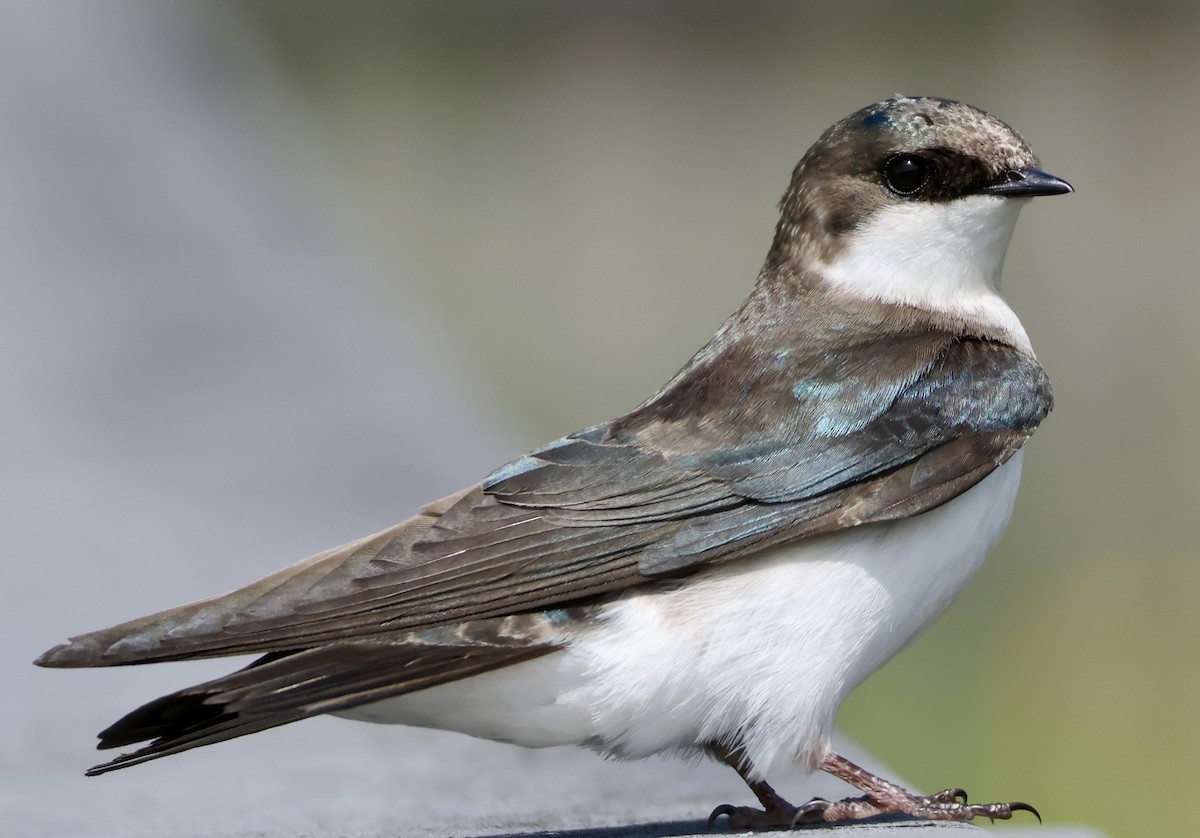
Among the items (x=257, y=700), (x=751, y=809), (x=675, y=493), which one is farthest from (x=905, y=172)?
(x=257, y=700)

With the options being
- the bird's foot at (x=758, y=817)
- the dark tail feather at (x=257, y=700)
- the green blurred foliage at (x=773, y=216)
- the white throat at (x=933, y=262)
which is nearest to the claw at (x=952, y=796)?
the bird's foot at (x=758, y=817)

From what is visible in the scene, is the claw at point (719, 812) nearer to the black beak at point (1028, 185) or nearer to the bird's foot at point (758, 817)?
the bird's foot at point (758, 817)

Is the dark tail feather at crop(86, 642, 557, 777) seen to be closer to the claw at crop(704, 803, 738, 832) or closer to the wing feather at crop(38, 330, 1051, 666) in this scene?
the wing feather at crop(38, 330, 1051, 666)

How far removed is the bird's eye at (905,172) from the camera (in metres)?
2.40

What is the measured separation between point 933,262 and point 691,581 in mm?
624

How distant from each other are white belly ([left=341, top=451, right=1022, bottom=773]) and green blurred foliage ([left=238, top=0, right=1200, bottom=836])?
2.84 meters

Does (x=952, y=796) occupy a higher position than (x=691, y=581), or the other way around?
(x=691, y=581)

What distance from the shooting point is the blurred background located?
11.1 ft

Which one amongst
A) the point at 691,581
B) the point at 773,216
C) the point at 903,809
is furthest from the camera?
the point at 773,216

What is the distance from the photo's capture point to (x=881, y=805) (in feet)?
7.17

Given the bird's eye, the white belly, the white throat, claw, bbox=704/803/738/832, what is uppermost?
the bird's eye

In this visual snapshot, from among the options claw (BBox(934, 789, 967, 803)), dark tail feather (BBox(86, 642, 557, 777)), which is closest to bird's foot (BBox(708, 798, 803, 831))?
claw (BBox(934, 789, 967, 803))

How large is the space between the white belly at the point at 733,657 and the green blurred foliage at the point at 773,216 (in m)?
2.84

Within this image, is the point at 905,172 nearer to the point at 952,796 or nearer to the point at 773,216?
the point at 952,796
